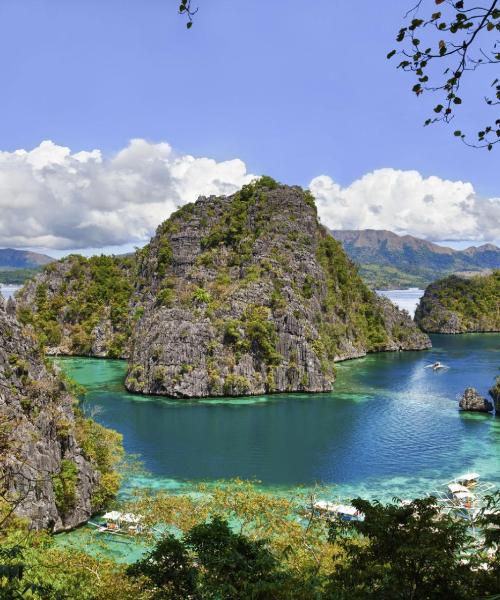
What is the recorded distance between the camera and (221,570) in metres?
14.9

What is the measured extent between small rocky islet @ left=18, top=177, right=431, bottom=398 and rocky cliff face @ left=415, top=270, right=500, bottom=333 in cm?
3427

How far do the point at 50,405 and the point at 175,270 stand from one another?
194 ft

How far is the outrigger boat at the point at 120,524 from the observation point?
2565 cm

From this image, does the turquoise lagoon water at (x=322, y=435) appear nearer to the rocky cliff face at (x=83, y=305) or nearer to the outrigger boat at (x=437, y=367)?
the outrigger boat at (x=437, y=367)

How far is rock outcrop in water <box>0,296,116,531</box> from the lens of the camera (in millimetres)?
25828

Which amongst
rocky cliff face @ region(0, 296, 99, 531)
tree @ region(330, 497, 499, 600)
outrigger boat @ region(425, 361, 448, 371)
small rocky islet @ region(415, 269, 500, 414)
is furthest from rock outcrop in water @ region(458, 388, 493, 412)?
small rocky islet @ region(415, 269, 500, 414)

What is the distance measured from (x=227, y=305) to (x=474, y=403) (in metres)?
33.5

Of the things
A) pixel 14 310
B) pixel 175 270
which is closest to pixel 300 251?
pixel 175 270

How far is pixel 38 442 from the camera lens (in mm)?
27609

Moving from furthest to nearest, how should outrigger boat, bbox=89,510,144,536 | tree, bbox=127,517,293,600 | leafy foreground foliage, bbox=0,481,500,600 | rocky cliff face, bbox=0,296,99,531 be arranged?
rocky cliff face, bbox=0,296,99,531, outrigger boat, bbox=89,510,144,536, tree, bbox=127,517,293,600, leafy foreground foliage, bbox=0,481,500,600

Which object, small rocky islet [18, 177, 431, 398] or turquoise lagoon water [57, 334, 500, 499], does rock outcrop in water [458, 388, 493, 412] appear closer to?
turquoise lagoon water [57, 334, 500, 499]

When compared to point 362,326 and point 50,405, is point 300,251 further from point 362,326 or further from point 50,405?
point 50,405

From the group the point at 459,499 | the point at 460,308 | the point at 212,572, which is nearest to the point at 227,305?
the point at 459,499

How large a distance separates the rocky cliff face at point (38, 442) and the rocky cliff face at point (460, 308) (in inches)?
5113
